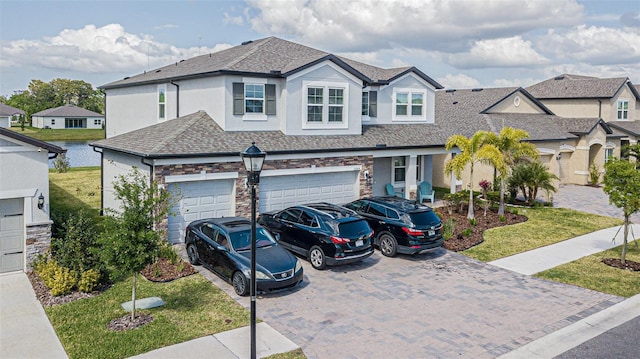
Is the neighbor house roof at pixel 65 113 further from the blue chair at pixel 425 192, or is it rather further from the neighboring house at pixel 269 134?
the blue chair at pixel 425 192

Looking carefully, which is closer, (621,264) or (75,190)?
(621,264)

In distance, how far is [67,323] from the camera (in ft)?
35.5

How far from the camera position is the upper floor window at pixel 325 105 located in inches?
814

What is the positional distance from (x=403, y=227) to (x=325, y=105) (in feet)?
23.5

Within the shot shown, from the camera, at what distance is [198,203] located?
17.5 metres

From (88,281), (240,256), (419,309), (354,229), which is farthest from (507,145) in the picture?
(88,281)

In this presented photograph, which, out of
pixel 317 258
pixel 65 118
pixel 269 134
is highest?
pixel 65 118

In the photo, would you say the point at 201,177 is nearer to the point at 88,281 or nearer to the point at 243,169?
the point at 243,169

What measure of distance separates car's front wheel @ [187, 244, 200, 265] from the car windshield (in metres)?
1.95

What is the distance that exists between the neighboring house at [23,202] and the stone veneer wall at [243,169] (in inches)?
133

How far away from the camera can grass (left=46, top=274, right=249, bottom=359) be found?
9.88 m

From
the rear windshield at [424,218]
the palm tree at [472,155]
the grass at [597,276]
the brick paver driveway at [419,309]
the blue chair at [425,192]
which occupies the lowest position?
the brick paver driveway at [419,309]

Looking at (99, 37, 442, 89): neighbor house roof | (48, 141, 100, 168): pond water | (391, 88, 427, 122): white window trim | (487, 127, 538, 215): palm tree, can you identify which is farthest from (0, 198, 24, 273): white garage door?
(48, 141, 100, 168): pond water

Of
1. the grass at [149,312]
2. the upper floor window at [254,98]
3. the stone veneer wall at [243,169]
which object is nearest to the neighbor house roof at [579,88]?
the stone veneer wall at [243,169]
